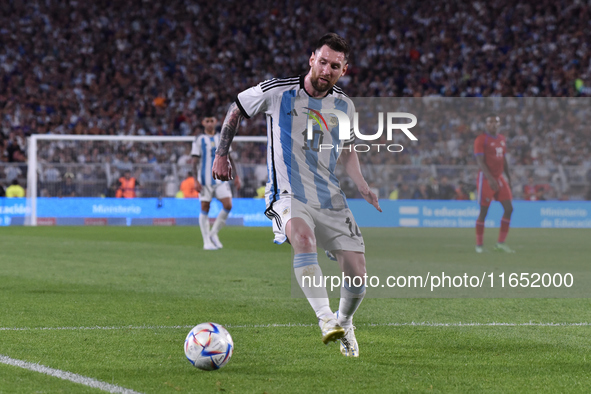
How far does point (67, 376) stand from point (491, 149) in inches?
390

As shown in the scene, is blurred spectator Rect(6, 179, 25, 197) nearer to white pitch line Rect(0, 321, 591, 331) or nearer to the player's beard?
white pitch line Rect(0, 321, 591, 331)

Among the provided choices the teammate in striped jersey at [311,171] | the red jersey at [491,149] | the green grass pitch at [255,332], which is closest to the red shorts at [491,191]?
the red jersey at [491,149]

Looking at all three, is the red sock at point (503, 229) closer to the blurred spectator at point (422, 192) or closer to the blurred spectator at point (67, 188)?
the blurred spectator at point (422, 192)

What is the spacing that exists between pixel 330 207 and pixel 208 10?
2905cm

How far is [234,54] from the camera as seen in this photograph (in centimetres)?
3141

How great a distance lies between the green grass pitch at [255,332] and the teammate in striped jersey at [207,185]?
1.93 m

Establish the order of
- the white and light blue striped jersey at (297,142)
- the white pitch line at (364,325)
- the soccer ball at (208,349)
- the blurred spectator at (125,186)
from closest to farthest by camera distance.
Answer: the soccer ball at (208,349) < the white and light blue striped jersey at (297,142) < the white pitch line at (364,325) < the blurred spectator at (125,186)

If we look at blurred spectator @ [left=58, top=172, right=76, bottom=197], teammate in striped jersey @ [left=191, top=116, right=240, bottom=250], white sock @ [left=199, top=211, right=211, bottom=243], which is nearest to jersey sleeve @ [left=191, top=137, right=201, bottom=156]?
teammate in striped jersey @ [left=191, top=116, right=240, bottom=250]

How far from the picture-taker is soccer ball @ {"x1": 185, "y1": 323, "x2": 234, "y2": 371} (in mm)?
4535

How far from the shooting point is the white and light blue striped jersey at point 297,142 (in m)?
5.24

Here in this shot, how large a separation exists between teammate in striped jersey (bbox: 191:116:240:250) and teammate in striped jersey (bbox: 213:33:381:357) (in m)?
8.63

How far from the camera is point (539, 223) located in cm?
1898

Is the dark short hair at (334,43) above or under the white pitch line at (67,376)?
above

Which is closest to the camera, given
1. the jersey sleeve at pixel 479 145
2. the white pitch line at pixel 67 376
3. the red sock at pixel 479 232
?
the white pitch line at pixel 67 376
